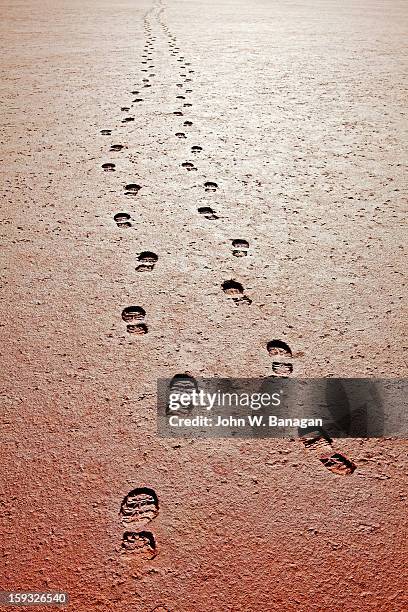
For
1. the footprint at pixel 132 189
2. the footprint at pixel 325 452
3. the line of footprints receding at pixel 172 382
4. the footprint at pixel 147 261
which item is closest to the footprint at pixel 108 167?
the line of footprints receding at pixel 172 382

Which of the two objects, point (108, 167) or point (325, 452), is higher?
point (108, 167)

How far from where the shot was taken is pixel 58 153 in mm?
2830

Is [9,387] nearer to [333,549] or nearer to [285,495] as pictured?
[285,495]

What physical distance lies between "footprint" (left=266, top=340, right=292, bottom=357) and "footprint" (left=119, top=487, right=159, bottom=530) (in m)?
0.57

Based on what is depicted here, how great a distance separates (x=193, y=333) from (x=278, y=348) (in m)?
0.27

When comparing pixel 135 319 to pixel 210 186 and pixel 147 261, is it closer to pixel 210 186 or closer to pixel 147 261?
pixel 147 261

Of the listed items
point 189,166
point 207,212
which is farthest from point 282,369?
point 189,166

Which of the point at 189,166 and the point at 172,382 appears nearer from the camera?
the point at 172,382

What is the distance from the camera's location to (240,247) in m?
2.02

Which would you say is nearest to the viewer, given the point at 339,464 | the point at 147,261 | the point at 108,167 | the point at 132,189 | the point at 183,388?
the point at 339,464

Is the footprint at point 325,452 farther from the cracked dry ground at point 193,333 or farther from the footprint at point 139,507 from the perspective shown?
the footprint at point 139,507

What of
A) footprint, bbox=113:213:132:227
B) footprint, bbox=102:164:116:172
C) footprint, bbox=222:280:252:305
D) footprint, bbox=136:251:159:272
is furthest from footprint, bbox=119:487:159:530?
footprint, bbox=102:164:116:172

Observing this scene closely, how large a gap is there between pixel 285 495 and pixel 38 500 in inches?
21.6

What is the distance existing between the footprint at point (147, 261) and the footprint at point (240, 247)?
305 mm
